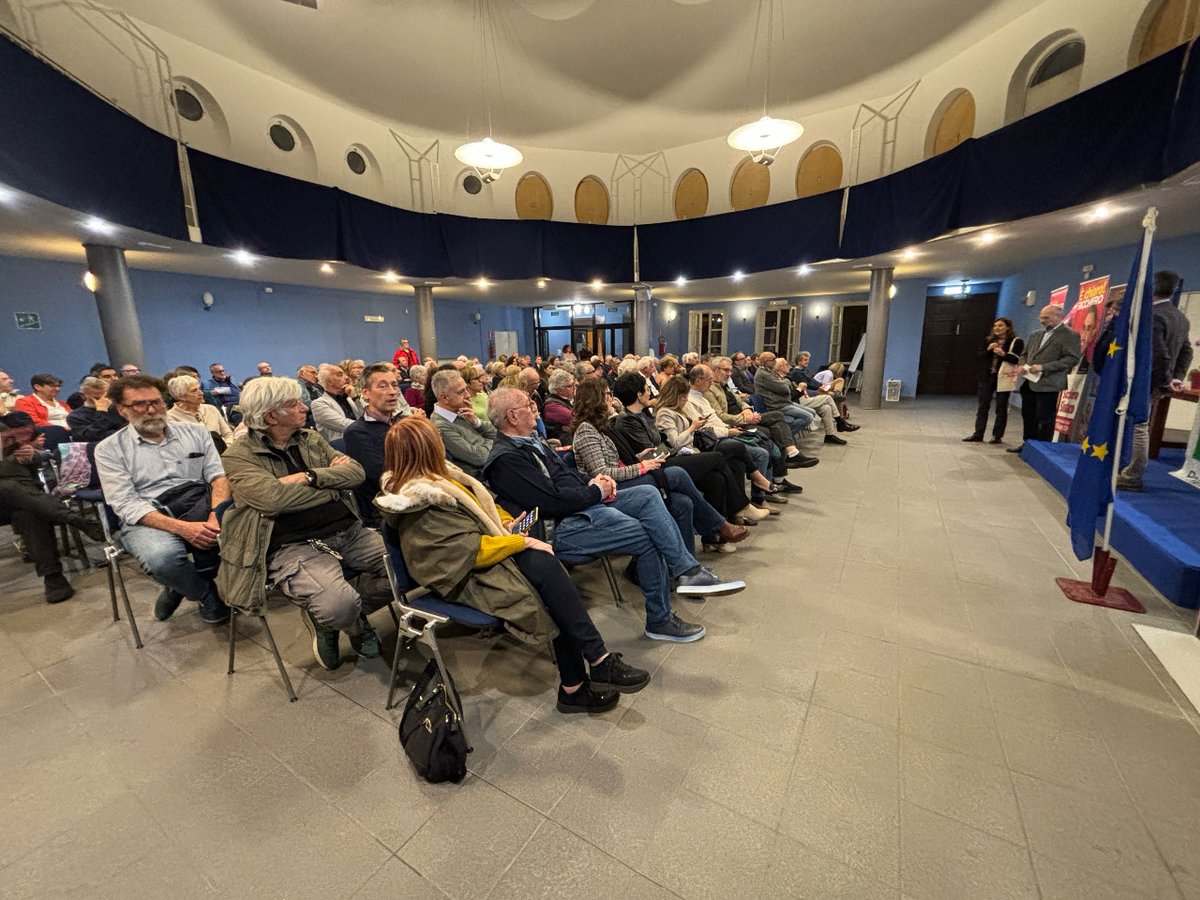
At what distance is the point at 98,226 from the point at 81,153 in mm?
1049

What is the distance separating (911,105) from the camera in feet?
25.1

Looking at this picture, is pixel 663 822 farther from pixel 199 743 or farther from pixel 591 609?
pixel 199 743

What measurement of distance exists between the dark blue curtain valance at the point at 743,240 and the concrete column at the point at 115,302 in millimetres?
8613

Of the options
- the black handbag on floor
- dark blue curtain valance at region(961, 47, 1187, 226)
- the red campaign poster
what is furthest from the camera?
the red campaign poster

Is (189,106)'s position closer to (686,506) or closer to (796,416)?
(686,506)

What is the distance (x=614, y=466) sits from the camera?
2693 millimetres

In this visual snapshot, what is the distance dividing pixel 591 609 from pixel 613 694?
758mm

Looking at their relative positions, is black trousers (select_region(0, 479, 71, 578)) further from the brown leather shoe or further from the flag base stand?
the flag base stand

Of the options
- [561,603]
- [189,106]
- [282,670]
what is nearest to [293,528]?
[282,670]

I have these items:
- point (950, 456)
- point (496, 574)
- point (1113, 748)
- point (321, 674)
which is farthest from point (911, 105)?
point (321, 674)

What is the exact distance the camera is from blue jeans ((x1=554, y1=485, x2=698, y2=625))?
88.2 inches

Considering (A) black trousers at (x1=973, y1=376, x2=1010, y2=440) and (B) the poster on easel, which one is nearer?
(B) the poster on easel

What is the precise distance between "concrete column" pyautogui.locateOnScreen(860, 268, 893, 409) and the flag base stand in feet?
25.7

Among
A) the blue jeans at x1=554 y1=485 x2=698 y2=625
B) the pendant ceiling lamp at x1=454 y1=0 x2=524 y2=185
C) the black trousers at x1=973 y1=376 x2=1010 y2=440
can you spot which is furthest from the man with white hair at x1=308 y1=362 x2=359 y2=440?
the black trousers at x1=973 y1=376 x2=1010 y2=440
